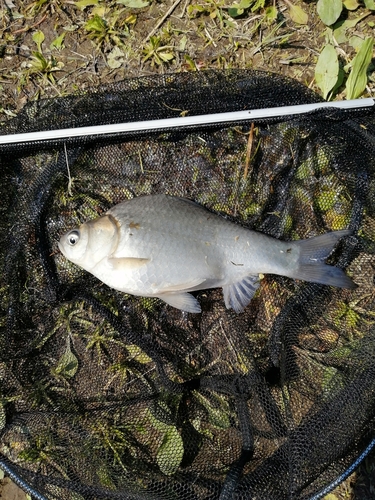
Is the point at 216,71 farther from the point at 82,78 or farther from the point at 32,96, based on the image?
the point at 32,96

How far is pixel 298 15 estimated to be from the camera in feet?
9.95

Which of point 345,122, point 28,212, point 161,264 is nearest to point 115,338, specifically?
point 161,264

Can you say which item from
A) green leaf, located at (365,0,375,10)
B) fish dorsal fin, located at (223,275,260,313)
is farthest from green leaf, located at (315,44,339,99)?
fish dorsal fin, located at (223,275,260,313)

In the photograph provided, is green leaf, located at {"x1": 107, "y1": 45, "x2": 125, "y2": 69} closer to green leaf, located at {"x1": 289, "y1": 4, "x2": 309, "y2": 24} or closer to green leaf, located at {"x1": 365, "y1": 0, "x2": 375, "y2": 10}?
green leaf, located at {"x1": 289, "y1": 4, "x2": 309, "y2": 24}

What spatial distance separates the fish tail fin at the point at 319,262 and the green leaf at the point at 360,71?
100 cm

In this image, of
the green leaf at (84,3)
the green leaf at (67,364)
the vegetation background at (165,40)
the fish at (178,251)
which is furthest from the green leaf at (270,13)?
the green leaf at (67,364)

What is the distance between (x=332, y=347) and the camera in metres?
2.60

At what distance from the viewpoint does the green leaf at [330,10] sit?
297cm

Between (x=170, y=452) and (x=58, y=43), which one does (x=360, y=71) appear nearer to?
(x=58, y=43)

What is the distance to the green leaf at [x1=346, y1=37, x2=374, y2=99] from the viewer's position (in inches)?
111

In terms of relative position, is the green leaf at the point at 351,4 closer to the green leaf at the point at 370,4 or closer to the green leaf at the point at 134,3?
the green leaf at the point at 370,4

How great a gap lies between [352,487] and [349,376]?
0.83m

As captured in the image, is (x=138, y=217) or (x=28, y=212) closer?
(x=138, y=217)

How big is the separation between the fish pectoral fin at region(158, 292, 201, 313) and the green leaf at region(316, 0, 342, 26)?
1938 millimetres
